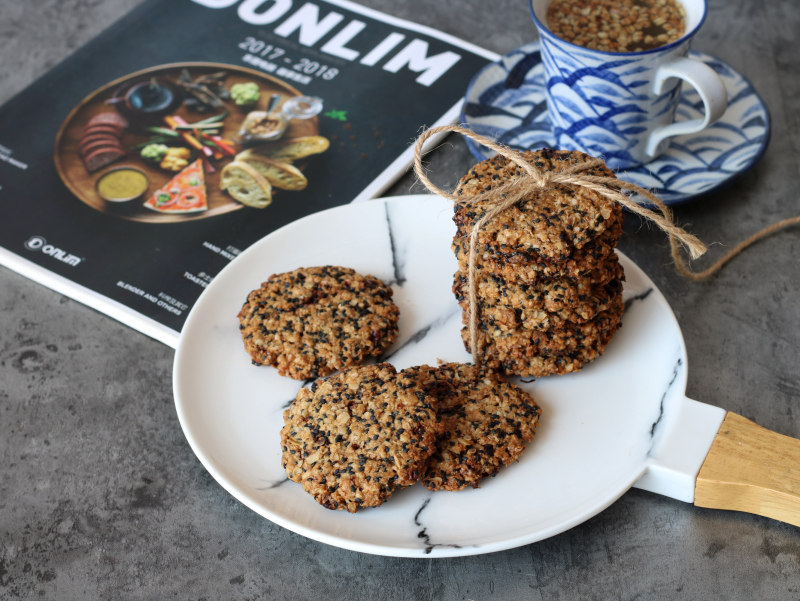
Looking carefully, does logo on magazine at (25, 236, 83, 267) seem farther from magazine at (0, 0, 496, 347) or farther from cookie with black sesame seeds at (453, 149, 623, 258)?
A: cookie with black sesame seeds at (453, 149, 623, 258)

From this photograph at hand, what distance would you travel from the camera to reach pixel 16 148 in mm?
1593

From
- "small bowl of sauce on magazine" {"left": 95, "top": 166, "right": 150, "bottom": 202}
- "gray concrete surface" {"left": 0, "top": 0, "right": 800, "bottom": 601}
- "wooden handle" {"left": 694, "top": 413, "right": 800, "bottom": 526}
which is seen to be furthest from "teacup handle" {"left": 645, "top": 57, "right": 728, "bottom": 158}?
"small bowl of sauce on magazine" {"left": 95, "top": 166, "right": 150, "bottom": 202}

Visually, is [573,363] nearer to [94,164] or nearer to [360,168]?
[360,168]

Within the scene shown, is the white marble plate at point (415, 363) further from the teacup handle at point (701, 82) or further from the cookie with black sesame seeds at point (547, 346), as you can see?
the teacup handle at point (701, 82)

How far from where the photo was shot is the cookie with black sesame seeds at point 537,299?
3.32ft

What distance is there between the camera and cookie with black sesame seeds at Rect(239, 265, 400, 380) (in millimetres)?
1130

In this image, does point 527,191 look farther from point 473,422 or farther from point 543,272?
point 473,422

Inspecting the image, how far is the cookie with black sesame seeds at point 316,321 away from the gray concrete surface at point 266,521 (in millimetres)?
193

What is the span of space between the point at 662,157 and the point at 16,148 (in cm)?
125

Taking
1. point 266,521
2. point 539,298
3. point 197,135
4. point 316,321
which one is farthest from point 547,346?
point 197,135

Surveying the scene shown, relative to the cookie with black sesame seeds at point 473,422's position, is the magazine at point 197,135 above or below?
above

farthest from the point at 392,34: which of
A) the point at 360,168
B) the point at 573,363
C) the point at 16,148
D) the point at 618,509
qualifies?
the point at 618,509

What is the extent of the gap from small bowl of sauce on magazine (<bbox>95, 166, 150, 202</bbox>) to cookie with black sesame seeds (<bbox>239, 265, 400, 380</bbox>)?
1.43 feet

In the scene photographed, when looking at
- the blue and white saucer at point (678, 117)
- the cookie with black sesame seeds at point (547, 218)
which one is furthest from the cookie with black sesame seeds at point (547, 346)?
the blue and white saucer at point (678, 117)
